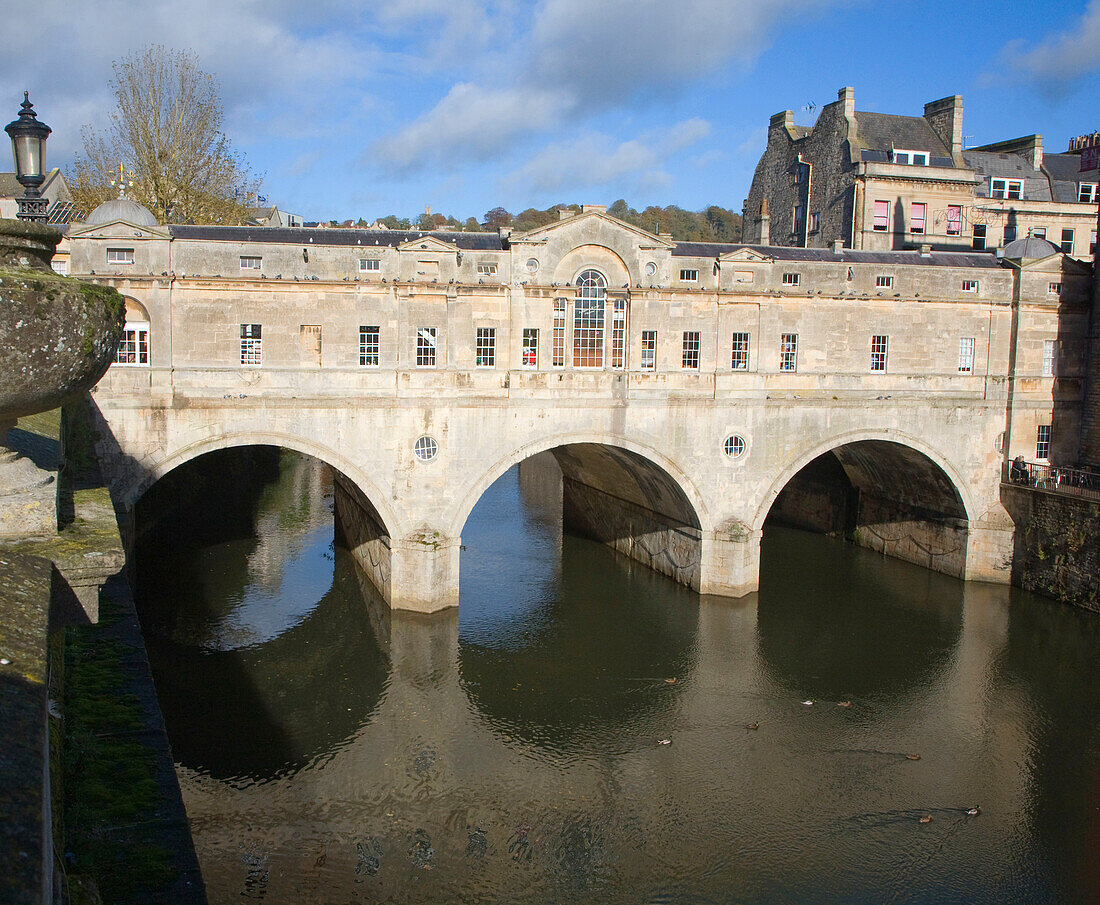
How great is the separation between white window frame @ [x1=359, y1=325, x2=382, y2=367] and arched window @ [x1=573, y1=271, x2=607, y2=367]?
564cm

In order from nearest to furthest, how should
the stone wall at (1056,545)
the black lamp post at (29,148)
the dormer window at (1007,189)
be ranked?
the black lamp post at (29,148) < the stone wall at (1056,545) < the dormer window at (1007,189)

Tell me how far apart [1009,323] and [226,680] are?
2618cm

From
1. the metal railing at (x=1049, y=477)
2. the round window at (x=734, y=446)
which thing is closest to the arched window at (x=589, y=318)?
the round window at (x=734, y=446)

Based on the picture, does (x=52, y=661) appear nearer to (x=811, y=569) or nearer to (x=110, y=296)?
(x=110, y=296)

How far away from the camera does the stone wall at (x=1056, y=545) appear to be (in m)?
26.0

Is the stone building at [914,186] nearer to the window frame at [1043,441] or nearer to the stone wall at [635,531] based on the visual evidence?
the window frame at [1043,441]

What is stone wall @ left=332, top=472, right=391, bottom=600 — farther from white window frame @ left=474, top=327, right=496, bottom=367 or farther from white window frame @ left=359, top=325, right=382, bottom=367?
white window frame @ left=474, top=327, right=496, bottom=367

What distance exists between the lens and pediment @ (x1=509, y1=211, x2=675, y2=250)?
24984mm

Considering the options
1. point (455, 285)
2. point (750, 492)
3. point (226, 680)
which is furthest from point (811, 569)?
point (226, 680)

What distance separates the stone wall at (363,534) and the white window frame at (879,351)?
1614cm

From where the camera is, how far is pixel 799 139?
142ft

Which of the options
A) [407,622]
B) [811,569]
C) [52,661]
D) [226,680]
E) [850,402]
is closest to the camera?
[52,661]

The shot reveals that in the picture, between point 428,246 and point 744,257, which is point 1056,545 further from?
point 428,246

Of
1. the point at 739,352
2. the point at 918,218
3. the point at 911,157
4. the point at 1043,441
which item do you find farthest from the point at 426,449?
the point at 911,157
